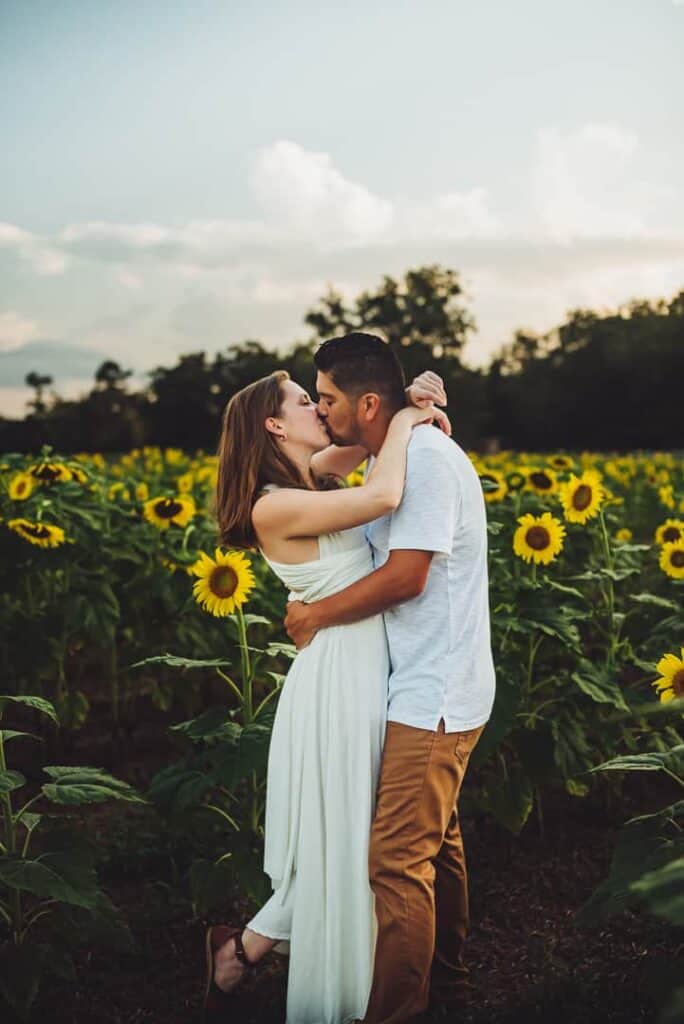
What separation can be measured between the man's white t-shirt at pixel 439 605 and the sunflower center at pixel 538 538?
1.36m

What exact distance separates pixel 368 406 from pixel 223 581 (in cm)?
100

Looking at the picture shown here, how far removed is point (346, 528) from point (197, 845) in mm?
1991

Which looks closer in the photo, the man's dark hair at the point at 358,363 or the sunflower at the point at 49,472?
the man's dark hair at the point at 358,363

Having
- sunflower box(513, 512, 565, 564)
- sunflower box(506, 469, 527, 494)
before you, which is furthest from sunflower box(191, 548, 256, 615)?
sunflower box(506, 469, 527, 494)

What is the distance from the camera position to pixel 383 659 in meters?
2.77

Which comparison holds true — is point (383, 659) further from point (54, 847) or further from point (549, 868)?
point (549, 868)

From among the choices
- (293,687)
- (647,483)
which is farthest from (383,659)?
(647,483)

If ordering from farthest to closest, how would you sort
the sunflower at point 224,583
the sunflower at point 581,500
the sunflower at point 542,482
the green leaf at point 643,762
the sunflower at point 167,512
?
the sunflower at point 542,482, the sunflower at point 167,512, the sunflower at point 581,500, the sunflower at point 224,583, the green leaf at point 643,762

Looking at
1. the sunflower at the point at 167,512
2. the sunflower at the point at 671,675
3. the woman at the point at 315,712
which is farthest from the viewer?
the sunflower at the point at 167,512

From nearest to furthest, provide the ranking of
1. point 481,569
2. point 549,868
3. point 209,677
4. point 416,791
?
point 416,791 → point 481,569 → point 549,868 → point 209,677

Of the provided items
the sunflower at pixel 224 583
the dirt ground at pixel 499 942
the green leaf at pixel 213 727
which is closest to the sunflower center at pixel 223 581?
the sunflower at pixel 224 583

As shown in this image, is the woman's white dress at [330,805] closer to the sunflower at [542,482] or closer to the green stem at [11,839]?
the green stem at [11,839]

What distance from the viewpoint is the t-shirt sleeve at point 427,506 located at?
8.62 ft

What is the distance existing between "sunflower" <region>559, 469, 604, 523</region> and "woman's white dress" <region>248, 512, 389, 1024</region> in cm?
181
